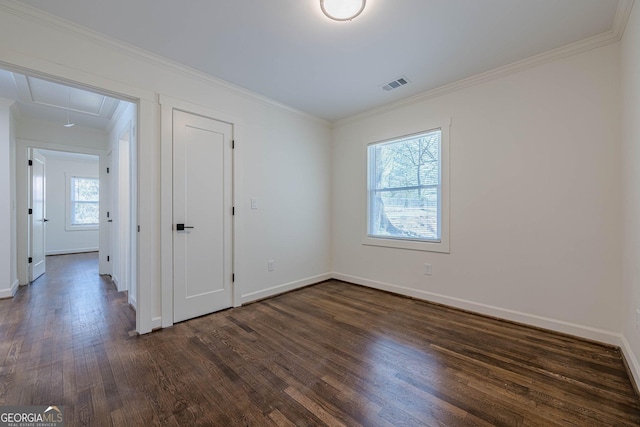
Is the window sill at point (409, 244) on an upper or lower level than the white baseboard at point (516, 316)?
upper

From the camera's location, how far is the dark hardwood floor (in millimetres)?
1515

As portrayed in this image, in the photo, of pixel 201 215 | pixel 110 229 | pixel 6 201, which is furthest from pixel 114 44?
pixel 110 229

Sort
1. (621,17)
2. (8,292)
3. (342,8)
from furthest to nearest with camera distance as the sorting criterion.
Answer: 1. (8,292)
2. (621,17)
3. (342,8)

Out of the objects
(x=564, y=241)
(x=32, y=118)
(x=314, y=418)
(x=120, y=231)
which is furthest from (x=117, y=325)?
(x=564, y=241)

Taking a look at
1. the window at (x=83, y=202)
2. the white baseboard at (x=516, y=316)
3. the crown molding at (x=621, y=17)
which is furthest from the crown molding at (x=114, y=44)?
the window at (x=83, y=202)

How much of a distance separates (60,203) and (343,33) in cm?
881

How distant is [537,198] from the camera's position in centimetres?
260

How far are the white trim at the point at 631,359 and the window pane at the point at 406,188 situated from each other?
1.69 metres

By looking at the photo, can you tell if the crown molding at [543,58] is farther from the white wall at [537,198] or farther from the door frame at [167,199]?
the door frame at [167,199]

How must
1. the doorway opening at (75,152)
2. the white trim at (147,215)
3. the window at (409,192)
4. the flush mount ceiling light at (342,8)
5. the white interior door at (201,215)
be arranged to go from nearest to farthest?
the flush mount ceiling light at (342,8) → the white trim at (147,215) → the white interior door at (201,215) → the doorway opening at (75,152) → the window at (409,192)

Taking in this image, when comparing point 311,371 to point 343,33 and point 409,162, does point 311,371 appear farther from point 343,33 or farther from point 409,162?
point 409,162

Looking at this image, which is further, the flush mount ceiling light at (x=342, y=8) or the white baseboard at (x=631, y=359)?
the flush mount ceiling light at (x=342, y=8)

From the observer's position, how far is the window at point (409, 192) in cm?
329

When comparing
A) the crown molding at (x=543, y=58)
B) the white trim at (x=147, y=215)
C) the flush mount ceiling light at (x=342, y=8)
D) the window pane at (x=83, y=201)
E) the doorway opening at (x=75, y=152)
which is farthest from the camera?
the window pane at (x=83, y=201)
